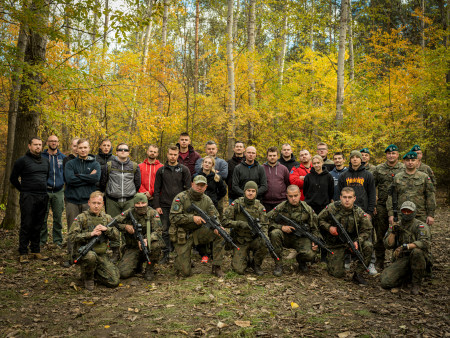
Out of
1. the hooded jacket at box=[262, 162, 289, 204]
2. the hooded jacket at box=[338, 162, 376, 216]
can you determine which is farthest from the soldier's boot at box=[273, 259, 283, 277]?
the hooded jacket at box=[338, 162, 376, 216]

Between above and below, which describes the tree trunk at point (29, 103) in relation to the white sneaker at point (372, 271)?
above

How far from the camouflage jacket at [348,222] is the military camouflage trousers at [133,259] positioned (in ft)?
10.2

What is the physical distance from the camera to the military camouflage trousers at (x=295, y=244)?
588 centimetres

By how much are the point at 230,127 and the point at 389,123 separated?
23.7 ft

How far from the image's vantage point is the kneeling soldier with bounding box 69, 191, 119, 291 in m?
5.05

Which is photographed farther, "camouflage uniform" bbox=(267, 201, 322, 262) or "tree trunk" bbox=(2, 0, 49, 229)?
"tree trunk" bbox=(2, 0, 49, 229)

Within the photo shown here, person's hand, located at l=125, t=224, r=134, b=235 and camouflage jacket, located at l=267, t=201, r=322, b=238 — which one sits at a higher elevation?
camouflage jacket, located at l=267, t=201, r=322, b=238

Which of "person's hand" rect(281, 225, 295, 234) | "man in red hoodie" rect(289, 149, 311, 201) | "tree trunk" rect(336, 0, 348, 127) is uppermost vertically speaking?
"tree trunk" rect(336, 0, 348, 127)

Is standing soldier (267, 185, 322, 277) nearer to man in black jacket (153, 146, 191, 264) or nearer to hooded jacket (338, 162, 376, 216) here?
hooded jacket (338, 162, 376, 216)

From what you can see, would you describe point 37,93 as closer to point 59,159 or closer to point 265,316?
point 59,159

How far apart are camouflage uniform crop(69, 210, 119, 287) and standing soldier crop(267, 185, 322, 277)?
2.90 m

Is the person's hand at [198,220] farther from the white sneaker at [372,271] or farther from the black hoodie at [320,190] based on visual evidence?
the white sneaker at [372,271]

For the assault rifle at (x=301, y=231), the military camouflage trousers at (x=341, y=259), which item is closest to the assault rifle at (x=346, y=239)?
the military camouflage trousers at (x=341, y=259)

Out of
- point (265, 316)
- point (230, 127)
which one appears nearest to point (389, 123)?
point (230, 127)
